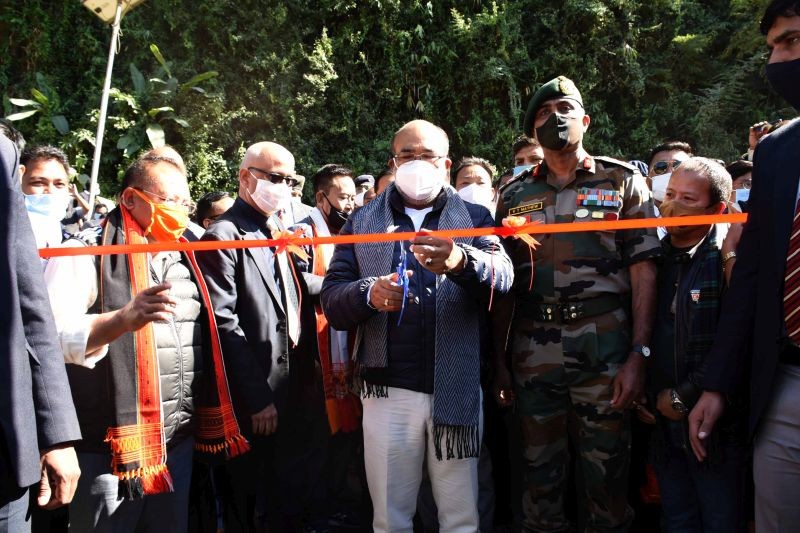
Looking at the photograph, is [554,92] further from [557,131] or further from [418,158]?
[418,158]

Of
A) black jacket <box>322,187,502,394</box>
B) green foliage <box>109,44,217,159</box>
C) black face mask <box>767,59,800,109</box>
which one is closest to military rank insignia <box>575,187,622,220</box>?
black jacket <box>322,187,502,394</box>

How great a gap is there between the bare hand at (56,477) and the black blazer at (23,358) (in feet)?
0.14

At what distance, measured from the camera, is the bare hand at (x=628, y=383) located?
2768mm

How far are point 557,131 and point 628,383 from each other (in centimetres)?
124

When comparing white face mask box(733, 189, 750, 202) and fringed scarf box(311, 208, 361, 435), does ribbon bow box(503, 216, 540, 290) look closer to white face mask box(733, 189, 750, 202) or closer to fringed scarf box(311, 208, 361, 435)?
fringed scarf box(311, 208, 361, 435)

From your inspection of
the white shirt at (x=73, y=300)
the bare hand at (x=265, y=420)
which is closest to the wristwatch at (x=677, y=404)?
the bare hand at (x=265, y=420)

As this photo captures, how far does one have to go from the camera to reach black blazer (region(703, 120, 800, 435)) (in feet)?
6.12

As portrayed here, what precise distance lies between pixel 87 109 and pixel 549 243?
1169 cm

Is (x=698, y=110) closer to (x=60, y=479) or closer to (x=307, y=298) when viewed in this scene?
(x=307, y=298)

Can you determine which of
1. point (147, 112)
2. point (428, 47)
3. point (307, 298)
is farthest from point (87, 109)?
point (307, 298)

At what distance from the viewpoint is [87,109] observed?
39.2 ft

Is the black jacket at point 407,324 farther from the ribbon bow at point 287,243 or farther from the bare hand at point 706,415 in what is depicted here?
the bare hand at point 706,415

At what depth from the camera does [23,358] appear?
1.63m

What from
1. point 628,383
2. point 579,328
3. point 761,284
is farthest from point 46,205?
point 761,284
